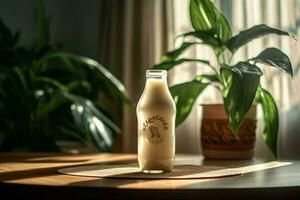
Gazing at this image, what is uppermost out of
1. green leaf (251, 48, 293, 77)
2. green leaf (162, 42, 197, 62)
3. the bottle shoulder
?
green leaf (162, 42, 197, 62)

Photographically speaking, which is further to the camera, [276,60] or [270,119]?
[270,119]

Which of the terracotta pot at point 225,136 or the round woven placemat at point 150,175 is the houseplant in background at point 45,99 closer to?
the terracotta pot at point 225,136

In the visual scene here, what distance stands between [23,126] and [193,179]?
1329mm

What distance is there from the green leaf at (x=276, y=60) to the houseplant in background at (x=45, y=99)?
75cm

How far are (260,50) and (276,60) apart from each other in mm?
715

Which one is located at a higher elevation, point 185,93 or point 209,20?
point 209,20

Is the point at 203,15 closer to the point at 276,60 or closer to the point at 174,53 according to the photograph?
the point at 174,53

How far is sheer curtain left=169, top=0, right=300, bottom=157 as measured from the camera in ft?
5.62

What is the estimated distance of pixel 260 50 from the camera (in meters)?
1.81

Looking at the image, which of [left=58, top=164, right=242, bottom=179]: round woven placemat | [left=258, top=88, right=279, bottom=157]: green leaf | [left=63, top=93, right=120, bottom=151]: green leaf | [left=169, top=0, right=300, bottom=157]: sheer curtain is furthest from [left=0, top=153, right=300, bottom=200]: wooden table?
[left=169, top=0, right=300, bottom=157]: sheer curtain

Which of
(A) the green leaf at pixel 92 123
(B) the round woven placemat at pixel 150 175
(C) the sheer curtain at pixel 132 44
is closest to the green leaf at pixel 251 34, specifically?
(B) the round woven placemat at pixel 150 175

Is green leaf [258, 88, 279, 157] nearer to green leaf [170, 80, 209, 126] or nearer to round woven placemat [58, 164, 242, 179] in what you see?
green leaf [170, 80, 209, 126]

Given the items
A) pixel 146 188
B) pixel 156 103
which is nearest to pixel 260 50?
pixel 156 103

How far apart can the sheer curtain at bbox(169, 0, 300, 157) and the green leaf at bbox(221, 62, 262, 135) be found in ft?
2.30
